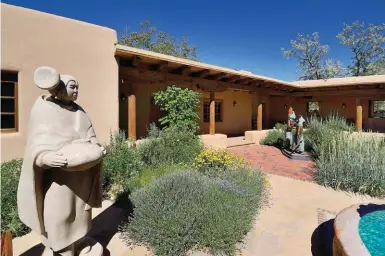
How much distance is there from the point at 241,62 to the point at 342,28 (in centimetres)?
1281

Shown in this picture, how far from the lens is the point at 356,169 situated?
596cm

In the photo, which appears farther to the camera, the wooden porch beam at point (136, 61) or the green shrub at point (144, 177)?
the wooden porch beam at point (136, 61)

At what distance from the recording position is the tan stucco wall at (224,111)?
11.2 meters

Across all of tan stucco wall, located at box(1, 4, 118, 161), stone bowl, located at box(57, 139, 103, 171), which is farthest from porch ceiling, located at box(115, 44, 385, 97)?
stone bowl, located at box(57, 139, 103, 171)

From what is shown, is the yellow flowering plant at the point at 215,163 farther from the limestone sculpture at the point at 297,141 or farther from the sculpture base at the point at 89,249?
the limestone sculpture at the point at 297,141

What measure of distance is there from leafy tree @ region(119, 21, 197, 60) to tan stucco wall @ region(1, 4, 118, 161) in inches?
874

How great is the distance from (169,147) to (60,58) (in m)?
4.06

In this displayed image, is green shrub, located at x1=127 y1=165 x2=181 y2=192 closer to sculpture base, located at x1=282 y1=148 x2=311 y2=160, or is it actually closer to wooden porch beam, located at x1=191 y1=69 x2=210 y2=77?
wooden porch beam, located at x1=191 y1=69 x2=210 y2=77

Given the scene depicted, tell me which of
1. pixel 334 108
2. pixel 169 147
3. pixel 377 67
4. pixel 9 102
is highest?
pixel 377 67

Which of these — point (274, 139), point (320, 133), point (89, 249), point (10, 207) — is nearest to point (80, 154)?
point (89, 249)

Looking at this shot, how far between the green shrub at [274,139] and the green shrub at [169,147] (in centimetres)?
586

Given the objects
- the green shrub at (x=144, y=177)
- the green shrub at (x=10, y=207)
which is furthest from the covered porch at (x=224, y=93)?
the green shrub at (x=10, y=207)

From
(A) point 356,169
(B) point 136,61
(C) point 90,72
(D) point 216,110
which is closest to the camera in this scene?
(A) point 356,169

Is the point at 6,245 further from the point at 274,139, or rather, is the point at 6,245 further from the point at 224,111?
the point at 224,111
